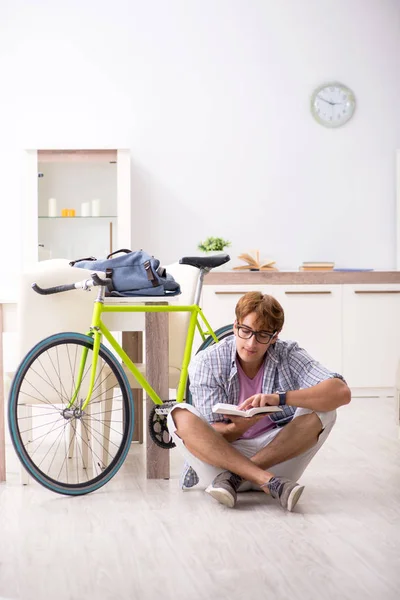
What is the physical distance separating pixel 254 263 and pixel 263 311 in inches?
111

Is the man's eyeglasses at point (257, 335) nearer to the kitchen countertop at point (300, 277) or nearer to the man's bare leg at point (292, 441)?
the man's bare leg at point (292, 441)

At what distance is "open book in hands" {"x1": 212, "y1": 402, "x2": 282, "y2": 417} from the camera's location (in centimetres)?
274

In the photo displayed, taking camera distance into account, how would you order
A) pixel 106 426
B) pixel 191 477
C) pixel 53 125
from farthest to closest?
1. pixel 53 125
2. pixel 106 426
3. pixel 191 477

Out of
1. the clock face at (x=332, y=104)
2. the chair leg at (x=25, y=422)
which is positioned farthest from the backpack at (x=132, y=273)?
the clock face at (x=332, y=104)

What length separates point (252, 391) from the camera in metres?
3.00

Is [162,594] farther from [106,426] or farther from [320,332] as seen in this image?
[320,332]

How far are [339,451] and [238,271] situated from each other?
6.38ft

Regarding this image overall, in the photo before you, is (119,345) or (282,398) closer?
(282,398)

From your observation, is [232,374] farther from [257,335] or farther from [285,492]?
[285,492]

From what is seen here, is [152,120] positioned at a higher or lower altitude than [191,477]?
higher

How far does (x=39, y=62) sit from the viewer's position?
5.93m

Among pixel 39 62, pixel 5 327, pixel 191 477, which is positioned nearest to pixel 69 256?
pixel 39 62

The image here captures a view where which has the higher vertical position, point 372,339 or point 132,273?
point 132,273

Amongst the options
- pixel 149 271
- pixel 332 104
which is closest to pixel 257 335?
pixel 149 271
